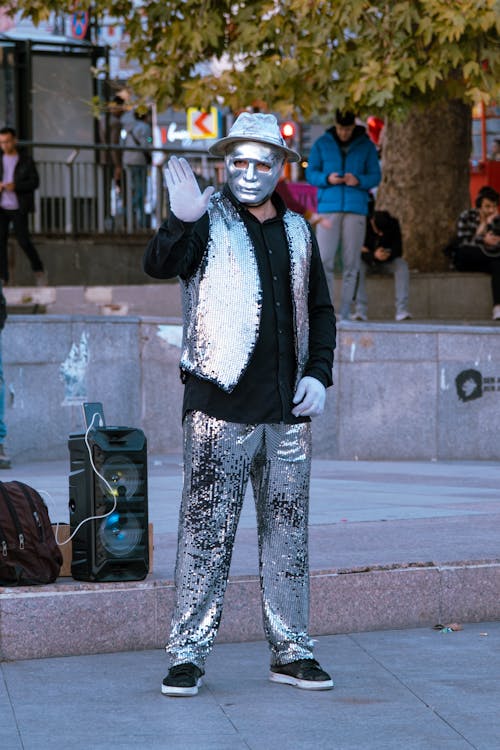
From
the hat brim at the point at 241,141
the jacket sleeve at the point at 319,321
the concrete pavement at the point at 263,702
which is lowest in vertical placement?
the concrete pavement at the point at 263,702

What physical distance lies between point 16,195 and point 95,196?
208 centimetres

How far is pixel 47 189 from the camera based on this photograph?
19734 mm

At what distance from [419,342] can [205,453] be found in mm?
6662

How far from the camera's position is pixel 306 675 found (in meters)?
5.75

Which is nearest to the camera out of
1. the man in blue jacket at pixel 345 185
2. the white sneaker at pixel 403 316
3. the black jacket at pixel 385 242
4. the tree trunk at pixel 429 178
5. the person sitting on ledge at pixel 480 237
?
the man in blue jacket at pixel 345 185

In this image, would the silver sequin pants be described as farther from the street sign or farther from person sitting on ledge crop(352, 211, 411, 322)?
the street sign

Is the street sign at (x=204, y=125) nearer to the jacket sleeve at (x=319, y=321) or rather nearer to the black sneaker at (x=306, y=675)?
the jacket sleeve at (x=319, y=321)

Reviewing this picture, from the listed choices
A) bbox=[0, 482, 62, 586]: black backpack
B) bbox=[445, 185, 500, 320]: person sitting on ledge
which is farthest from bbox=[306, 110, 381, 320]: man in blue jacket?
bbox=[0, 482, 62, 586]: black backpack

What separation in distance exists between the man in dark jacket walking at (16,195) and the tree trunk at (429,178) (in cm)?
405

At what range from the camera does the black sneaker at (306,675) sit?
5738 mm

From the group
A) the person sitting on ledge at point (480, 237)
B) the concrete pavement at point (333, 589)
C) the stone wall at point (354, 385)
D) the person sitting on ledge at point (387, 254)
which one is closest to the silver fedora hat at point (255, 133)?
the concrete pavement at point (333, 589)

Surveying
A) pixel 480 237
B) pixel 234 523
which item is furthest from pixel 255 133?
pixel 480 237

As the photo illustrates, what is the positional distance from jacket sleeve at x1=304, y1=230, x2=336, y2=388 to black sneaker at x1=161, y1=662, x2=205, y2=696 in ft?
3.59

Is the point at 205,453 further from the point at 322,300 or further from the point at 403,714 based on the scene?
the point at 403,714
